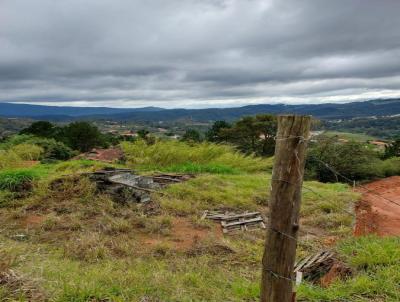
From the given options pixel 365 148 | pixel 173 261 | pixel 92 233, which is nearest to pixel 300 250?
pixel 173 261

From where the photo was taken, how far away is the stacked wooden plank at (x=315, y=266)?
3978mm

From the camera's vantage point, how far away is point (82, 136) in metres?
27.3

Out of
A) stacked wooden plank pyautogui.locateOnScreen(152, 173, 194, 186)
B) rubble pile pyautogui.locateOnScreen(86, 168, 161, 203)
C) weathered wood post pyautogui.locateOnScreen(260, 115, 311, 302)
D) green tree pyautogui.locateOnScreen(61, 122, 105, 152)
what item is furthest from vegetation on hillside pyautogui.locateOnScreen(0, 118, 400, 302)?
green tree pyautogui.locateOnScreen(61, 122, 105, 152)

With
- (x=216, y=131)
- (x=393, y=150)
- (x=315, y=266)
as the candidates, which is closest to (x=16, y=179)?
(x=315, y=266)

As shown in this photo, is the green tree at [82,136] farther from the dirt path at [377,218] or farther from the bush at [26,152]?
the dirt path at [377,218]

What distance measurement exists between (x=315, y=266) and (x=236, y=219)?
7.51 ft

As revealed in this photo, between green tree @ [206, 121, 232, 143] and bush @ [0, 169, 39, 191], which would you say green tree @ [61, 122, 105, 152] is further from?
bush @ [0, 169, 39, 191]

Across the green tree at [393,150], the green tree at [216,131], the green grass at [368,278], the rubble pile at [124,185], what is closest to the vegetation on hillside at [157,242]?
the green grass at [368,278]

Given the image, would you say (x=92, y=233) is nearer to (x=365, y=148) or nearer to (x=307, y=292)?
(x=307, y=292)

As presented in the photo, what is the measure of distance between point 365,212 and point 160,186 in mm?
4019

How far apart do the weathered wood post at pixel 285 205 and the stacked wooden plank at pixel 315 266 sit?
A: 1.83 meters

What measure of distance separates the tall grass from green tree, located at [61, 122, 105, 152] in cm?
1693

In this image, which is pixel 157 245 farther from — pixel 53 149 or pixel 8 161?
pixel 53 149

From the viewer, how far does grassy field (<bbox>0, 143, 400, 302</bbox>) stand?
10.2 feet
